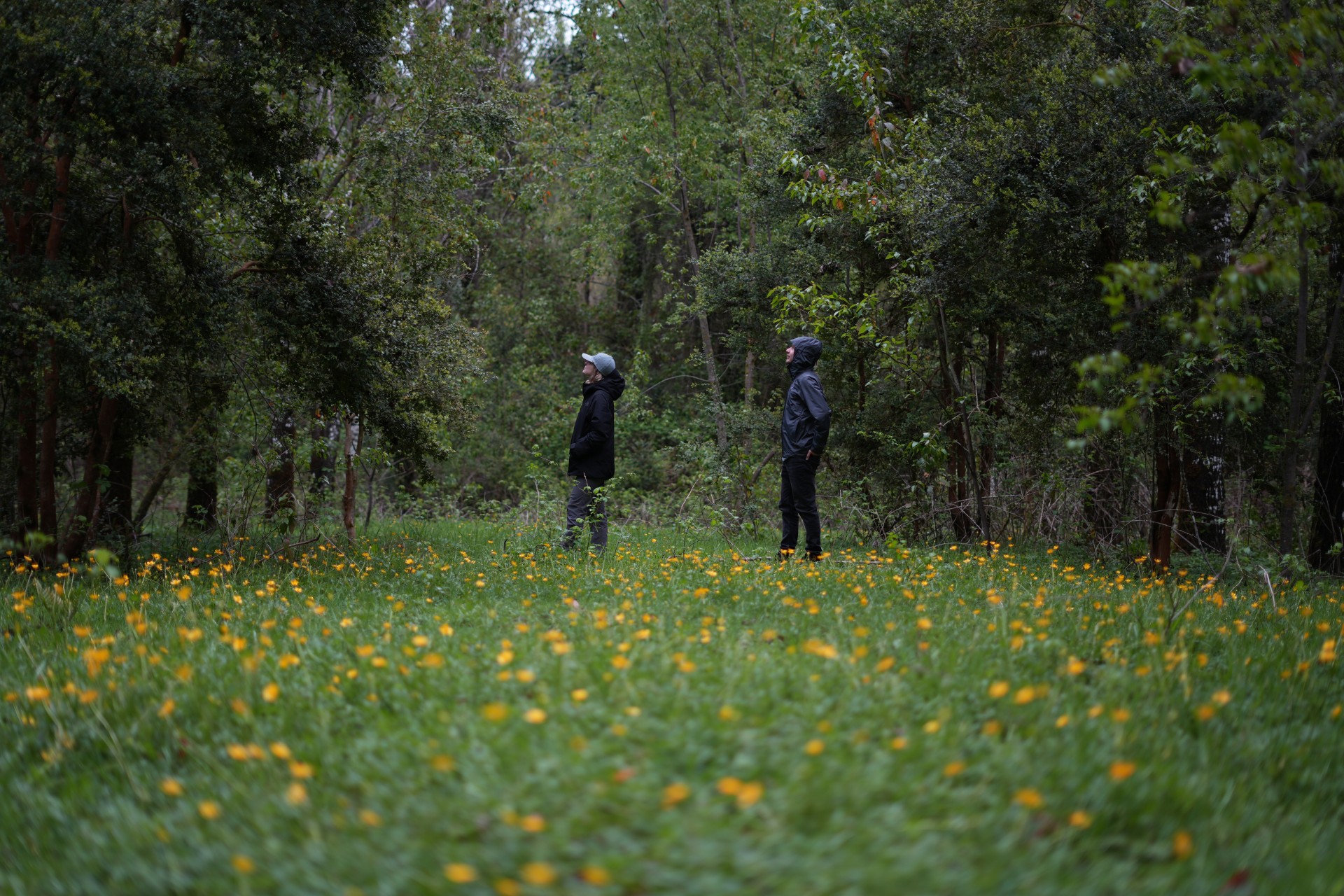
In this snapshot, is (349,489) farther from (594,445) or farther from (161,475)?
(594,445)

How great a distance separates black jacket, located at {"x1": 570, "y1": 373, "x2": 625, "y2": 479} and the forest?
220 cm

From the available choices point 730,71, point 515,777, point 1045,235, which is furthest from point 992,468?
point 730,71

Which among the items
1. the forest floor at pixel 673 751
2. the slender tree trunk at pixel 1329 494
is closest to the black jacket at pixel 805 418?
the forest floor at pixel 673 751

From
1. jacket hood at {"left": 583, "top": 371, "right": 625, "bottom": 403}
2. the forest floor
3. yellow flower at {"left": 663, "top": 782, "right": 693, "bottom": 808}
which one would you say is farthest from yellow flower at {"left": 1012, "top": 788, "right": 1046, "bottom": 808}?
jacket hood at {"left": 583, "top": 371, "right": 625, "bottom": 403}

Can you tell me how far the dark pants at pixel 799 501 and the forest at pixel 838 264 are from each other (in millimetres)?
1430

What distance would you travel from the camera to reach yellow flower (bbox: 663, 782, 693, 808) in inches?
102

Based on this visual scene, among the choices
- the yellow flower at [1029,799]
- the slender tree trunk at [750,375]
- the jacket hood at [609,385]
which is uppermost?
the slender tree trunk at [750,375]

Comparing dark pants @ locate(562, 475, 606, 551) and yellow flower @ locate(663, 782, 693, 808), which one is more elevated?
dark pants @ locate(562, 475, 606, 551)

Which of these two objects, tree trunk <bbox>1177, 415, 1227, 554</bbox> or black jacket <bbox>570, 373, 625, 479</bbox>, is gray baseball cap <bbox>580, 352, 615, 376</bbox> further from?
tree trunk <bbox>1177, 415, 1227, 554</bbox>

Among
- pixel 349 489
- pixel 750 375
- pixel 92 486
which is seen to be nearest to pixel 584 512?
pixel 349 489

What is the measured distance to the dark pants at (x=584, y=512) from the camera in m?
8.49

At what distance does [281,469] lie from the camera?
11.7 metres

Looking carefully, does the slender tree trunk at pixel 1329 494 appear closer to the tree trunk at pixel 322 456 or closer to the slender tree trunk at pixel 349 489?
the slender tree trunk at pixel 349 489

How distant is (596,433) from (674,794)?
6.26m
